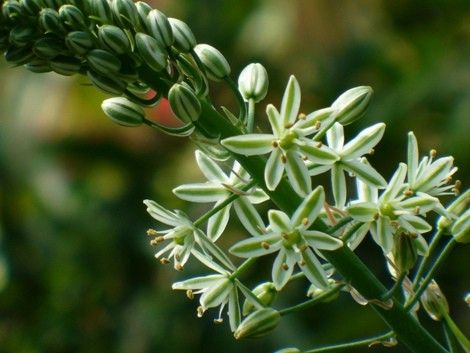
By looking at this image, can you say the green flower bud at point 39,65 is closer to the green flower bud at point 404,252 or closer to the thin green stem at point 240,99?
the thin green stem at point 240,99

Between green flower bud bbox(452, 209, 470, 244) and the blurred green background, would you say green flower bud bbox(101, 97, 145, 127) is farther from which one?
the blurred green background

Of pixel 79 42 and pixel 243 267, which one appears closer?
pixel 79 42

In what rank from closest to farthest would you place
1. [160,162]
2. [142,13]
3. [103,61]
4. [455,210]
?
[103,61], [142,13], [455,210], [160,162]

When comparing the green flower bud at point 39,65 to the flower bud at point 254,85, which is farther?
the flower bud at point 254,85

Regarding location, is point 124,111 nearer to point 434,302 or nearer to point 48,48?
point 48,48

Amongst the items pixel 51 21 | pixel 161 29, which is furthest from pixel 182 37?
pixel 51 21

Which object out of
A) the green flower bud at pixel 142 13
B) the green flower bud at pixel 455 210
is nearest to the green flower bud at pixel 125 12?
the green flower bud at pixel 142 13
